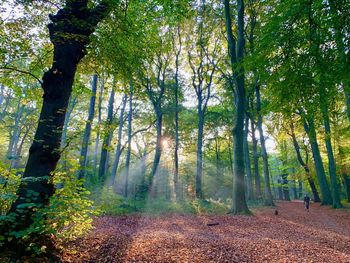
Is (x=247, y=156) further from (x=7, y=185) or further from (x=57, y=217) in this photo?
(x=7, y=185)

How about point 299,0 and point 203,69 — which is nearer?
point 299,0

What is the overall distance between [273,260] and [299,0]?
15.9 ft

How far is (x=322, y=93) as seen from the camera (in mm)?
4832

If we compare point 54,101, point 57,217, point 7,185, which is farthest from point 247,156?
point 7,185

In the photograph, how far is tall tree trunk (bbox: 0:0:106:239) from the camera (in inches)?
141

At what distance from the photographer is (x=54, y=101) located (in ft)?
13.4

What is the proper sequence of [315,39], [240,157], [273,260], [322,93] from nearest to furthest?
[273,260], [315,39], [322,93], [240,157]

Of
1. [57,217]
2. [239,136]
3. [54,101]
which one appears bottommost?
[57,217]

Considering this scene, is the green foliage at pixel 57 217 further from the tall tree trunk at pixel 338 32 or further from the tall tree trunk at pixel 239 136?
the tall tree trunk at pixel 239 136

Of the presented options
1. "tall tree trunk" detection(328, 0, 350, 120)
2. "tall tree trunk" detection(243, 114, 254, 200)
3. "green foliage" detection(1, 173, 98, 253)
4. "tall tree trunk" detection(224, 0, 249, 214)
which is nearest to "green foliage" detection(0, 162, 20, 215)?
"green foliage" detection(1, 173, 98, 253)

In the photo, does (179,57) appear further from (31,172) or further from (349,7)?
(31,172)

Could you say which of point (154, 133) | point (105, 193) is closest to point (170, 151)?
point (154, 133)

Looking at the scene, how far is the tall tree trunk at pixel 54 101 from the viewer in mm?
3580

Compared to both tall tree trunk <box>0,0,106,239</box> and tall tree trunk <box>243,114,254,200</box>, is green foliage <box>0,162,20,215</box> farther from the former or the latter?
tall tree trunk <box>243,114,254,200</box>
